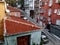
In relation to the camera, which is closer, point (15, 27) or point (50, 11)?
point (15, 27)

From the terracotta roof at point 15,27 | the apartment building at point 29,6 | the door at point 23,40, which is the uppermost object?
the apartment building at point 29,6

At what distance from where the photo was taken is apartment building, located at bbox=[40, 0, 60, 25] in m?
37.5

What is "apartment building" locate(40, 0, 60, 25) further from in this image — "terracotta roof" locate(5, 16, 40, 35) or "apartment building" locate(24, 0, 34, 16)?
"terracotta roof" locate(5, 16, 40, 35)

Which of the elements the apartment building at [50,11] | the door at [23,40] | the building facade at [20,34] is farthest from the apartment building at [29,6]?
the door at [23,40]

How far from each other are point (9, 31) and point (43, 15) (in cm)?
2917

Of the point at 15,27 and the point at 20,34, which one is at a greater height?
the point at 15,27

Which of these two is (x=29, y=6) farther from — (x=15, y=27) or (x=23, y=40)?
(x=15, y=27)

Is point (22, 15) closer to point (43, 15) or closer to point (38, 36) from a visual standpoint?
point (38, 36)

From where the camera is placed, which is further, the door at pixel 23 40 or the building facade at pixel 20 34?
the door at pixel 23 40

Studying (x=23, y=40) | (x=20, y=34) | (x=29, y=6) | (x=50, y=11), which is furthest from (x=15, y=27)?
(x=29, y=6)

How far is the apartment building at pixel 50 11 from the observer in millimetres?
37531

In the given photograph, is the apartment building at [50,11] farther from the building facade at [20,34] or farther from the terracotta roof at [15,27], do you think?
the terracotta roof at [15,27]

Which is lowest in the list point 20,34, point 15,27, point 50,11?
point 20,34

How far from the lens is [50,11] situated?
40312mm
